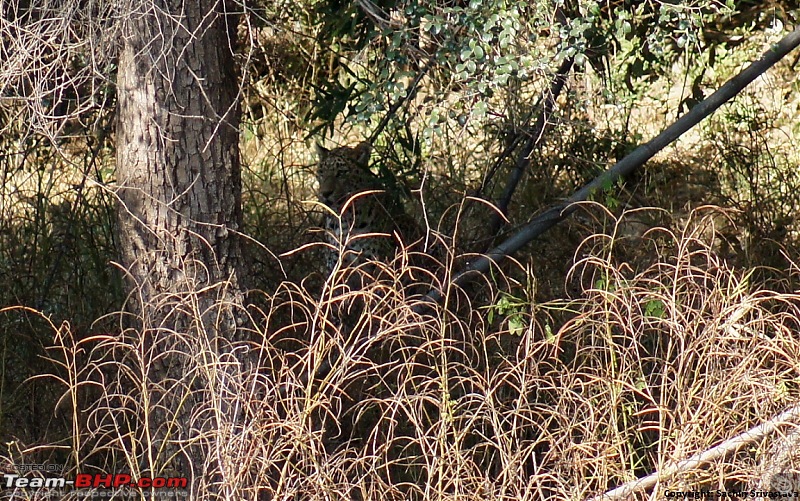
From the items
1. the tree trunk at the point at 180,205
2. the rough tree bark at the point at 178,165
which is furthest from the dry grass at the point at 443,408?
the rough tree bark at the point at 178,165

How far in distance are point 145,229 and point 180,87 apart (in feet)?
1.58

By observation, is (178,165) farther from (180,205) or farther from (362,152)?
(362,152)

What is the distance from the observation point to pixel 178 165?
3.13 metres

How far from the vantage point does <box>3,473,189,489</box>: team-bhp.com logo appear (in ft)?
10.0

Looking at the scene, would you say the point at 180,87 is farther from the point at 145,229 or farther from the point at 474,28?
the point at 474,28

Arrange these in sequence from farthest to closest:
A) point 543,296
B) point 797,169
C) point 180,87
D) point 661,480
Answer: point 797,169
point 543,296
point 180,87
point 661,480

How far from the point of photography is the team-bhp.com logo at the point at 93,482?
3.05 meters

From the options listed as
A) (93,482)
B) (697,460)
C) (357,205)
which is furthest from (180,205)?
(697,460)

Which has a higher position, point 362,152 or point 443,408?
point 362,152

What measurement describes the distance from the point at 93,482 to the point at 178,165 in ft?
3.71

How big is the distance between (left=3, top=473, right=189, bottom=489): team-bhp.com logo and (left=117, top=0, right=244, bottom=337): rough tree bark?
0.51 m

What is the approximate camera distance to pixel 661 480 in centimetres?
284

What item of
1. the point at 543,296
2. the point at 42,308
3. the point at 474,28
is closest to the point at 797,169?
the point at 543,296

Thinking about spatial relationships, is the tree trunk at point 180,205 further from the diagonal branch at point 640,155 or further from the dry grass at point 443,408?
the diagonal branch at point 640,155
